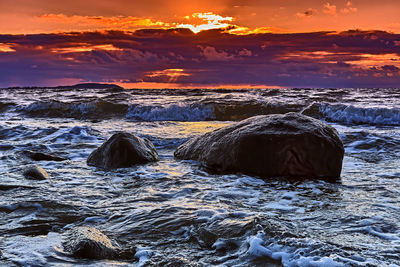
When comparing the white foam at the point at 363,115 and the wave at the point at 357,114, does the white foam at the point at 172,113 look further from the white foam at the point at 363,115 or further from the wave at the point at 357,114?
the white foam at the point at 363,115

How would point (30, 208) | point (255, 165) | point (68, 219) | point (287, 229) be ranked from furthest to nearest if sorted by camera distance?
1. point (255, 165)
2. point (30, 208)
3. point (68, 219)
4. point (287, 229)

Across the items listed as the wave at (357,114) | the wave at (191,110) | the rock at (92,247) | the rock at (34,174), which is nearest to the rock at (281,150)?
the rock at (34,174)

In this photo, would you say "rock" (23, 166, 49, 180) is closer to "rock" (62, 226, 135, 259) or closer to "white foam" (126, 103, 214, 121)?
"rock" (62, 226, 135, 259)

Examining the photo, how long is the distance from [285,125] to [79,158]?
326cm

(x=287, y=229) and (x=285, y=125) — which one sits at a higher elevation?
(x=285, y=125)

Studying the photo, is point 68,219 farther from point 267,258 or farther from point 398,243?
point 398,243

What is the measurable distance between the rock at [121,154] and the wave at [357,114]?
846 cm

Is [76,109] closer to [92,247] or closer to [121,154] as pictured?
[121,154]

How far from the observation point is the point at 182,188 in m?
4.18

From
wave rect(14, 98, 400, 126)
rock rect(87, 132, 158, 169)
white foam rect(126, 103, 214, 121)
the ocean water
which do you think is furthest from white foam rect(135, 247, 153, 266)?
white foam rect(126, 103, 214, 121)

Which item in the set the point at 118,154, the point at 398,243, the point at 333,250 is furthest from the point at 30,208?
the point at 398,243

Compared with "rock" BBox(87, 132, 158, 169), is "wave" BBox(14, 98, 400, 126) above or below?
below

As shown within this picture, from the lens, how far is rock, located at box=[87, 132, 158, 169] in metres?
5.46

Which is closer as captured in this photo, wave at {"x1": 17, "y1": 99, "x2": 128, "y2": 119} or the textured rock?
the textured rock
